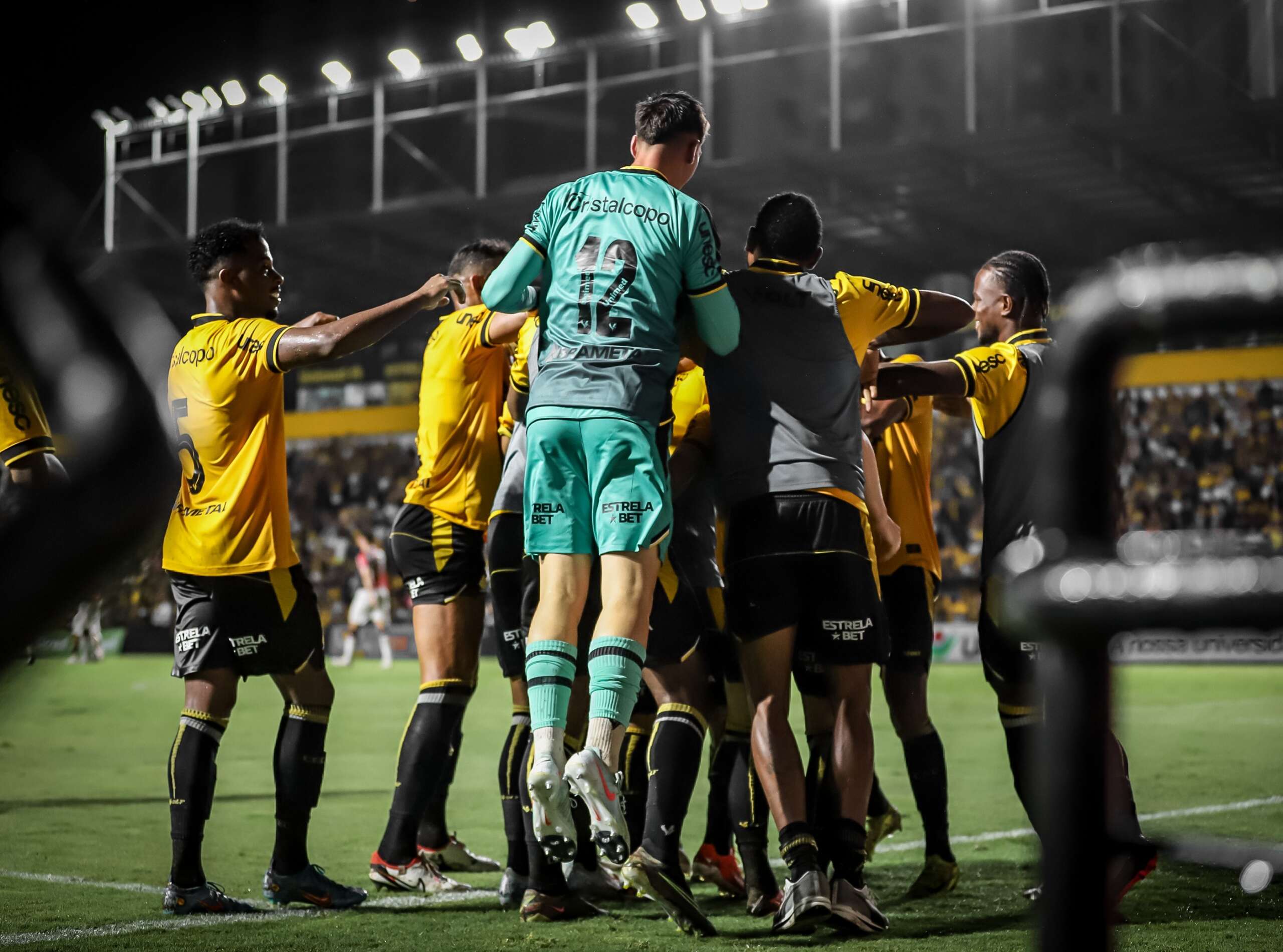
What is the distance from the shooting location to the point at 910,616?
4992 millimetres

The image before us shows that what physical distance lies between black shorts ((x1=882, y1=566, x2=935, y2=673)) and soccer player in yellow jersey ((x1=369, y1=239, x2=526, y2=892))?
1559 mm

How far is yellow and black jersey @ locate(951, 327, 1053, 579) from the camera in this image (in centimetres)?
433

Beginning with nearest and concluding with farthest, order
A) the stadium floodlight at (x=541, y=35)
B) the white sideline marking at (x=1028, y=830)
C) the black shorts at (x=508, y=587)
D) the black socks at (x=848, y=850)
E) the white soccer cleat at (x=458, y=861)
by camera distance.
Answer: the black socks at (x=848, y=850) → the black shorts at (x=508, y=587) → the white soccer cleat at (x=458, y=861) → the white sideline marking at (x=1028, y=830) → the stadium floodlight at (x=541, y=35)

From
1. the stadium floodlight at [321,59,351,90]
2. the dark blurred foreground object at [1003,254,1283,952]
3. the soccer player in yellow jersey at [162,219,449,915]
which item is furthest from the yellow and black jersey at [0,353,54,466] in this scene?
the stadium floodlight at [321,59,351,90]

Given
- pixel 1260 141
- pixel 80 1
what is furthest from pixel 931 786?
pixel 1260 141

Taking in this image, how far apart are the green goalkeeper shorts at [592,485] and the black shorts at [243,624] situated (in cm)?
102

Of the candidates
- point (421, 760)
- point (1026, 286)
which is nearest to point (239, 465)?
point (421, 760)

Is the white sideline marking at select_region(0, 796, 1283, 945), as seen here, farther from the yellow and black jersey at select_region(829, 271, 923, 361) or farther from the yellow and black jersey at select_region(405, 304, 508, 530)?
the yellow and black jersey at select_region(829, 271, 923, 361)

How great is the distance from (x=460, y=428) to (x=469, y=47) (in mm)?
22676

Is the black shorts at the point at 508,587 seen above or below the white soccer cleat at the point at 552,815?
above

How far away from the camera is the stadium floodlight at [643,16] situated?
76.8ft

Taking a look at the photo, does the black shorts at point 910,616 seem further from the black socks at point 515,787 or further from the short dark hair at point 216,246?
the short dark hair at point 216,246

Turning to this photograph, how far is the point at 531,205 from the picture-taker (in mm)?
23125

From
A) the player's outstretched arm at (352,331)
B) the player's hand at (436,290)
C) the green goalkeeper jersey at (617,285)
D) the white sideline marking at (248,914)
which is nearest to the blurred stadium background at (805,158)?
the white sideline marking at (248,914)
